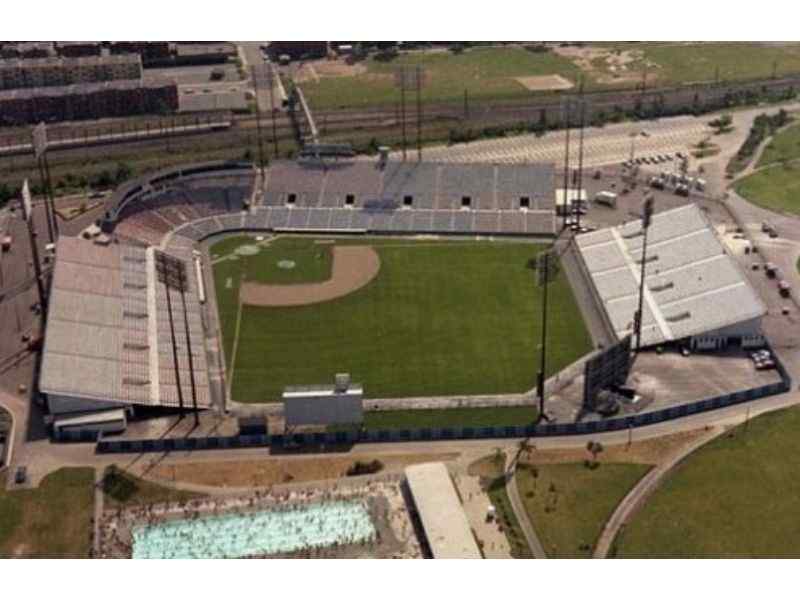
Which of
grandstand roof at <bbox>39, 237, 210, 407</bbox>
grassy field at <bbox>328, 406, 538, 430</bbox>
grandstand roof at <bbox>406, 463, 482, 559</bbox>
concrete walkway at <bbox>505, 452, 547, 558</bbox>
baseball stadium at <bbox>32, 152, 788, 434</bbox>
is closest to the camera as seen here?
grandstand roof at <bbox>406, 463, 482, 559</bbox>

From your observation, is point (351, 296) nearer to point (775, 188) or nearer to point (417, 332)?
point (417, 332)

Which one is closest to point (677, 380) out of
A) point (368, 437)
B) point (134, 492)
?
point (368, 437)

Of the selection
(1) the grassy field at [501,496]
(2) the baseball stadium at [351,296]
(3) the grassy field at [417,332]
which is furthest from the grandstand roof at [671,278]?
(1) the grassy field at [501,496]

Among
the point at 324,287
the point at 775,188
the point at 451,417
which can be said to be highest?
the point at 775,188

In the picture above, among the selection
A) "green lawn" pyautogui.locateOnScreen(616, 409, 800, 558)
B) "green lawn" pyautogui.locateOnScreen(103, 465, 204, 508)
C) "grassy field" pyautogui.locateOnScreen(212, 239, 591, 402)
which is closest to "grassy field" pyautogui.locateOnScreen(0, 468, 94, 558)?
"green lawn" pyautogui.locateOnScreen(103, 465, 204, 508)

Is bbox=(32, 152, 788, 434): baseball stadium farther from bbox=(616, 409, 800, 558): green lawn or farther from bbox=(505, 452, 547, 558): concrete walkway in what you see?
bbox=(616, 409, 800, 558): green lawn

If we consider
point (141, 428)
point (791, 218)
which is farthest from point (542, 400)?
point (791, 218)

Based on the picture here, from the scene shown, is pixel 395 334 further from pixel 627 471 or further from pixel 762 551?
pixel 762 551
